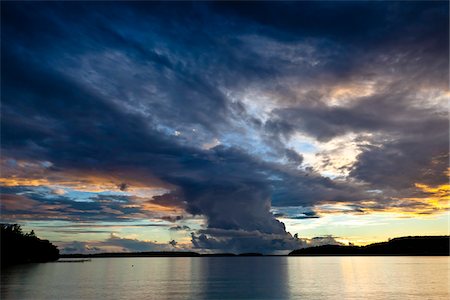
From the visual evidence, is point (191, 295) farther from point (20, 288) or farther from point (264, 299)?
point (20, 288)

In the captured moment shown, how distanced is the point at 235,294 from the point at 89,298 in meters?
39.3

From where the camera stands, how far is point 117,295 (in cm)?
11450

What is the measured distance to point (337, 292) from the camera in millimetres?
123125

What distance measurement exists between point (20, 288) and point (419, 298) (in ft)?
368

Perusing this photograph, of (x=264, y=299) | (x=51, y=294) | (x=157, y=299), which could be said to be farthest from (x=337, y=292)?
(x=51, y=294)

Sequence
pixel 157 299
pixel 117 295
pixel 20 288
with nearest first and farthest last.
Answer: pixel 157 299
pixel 117 295
pixel 20 288

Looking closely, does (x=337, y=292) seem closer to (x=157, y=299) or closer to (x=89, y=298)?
(x=157, y=299)

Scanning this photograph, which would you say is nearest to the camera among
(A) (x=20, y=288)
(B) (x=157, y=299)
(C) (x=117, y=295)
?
(B) (x=157, y=299)

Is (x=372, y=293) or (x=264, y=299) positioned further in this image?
(x=372, y=293)

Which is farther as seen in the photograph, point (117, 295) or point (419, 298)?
point (117, 295)

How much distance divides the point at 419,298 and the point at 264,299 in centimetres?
3978

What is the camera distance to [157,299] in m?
104

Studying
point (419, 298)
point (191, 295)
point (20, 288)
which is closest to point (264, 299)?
point (191, 295)

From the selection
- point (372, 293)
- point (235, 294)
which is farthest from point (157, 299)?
point (372, 293)
